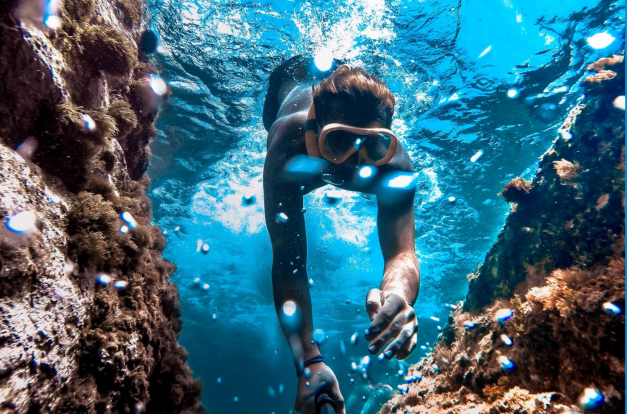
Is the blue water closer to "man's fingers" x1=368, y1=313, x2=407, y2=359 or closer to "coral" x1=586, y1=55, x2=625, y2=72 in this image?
"coral" x1=586, y1=55, x2=625, y2=72

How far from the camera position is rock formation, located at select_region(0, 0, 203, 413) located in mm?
1426

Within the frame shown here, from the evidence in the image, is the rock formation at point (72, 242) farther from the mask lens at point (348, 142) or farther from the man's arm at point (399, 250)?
the man's arm at point (399, 250)

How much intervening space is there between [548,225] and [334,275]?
783 inches

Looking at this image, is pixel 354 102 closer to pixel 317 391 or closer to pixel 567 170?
pixel 317 391

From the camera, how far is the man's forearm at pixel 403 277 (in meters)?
2.55

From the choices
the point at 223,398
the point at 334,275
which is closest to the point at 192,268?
the point at 334,275

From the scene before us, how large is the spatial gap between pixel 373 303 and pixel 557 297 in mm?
2108

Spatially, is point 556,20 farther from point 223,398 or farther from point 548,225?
point 223,398

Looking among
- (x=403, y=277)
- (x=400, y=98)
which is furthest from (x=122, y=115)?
(x=400, y=98)

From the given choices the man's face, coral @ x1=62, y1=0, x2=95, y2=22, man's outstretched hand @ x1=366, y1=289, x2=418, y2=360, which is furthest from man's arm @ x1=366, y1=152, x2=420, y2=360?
coral @ x1=62, y1=0, x2=95, y2=22

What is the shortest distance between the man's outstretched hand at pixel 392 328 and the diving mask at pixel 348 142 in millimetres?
1663

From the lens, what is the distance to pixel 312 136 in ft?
10.8

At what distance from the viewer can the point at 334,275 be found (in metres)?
24.6

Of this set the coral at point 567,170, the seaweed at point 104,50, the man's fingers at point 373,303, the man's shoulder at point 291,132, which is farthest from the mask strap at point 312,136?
the coral at point 567,170
